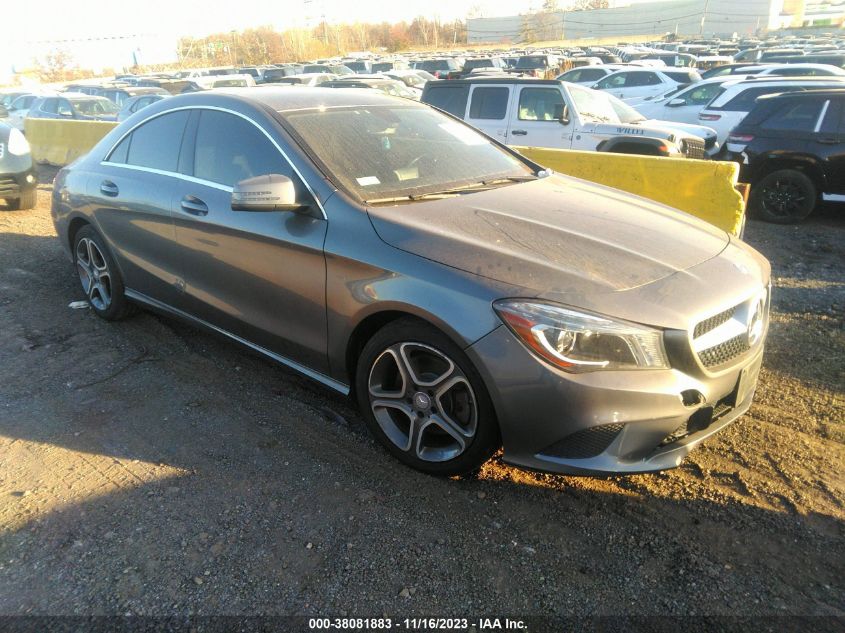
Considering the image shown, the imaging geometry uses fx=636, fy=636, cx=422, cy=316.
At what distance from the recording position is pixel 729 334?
108 inches

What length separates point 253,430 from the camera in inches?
139

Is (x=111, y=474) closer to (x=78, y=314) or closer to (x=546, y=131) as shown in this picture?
(x=78, y=314)

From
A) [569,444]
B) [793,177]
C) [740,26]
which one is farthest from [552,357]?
[740,26]

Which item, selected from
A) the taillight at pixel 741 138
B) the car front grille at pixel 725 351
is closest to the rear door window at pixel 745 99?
the taillight at pixel 741 138

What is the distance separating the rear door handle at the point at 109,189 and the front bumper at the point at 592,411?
321cm

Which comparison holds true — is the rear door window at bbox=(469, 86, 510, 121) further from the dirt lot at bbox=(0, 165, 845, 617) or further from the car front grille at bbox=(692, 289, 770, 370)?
the car front grille at bbox=(692, 289, 770, 370)

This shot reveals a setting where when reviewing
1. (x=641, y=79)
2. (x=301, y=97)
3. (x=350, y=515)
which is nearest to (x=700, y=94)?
(x=641, y=79)

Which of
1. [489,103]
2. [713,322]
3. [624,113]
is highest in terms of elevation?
[489,103]

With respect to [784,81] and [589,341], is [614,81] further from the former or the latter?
[589,341]

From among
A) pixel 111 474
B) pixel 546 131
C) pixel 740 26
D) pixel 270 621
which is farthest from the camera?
pixel 740 26

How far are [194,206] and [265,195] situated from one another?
93cm

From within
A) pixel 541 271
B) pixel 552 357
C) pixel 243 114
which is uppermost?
pixel 243 114

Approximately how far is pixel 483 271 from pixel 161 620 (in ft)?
5.94

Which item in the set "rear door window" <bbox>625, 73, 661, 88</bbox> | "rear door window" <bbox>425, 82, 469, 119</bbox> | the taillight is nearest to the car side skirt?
"rear door window" <bbox>425, 82, 469, 119</bbox>
